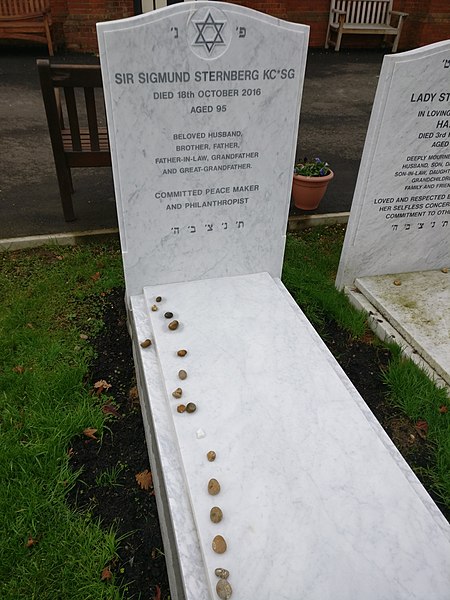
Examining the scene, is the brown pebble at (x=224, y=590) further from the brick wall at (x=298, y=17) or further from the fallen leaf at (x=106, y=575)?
the brick wall at (x=298, y=17)

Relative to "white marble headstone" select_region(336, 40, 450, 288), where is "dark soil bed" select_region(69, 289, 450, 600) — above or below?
below

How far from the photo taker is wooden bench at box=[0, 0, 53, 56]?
33.1ft

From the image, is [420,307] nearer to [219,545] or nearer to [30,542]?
[219,545]

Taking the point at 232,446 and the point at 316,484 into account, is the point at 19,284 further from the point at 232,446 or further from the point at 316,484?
the point at 316,484

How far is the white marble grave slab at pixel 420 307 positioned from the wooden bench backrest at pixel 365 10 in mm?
10940

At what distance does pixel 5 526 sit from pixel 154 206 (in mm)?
1822

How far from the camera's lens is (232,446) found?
2.06 m

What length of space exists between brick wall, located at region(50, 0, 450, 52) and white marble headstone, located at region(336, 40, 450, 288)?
29.6 ft

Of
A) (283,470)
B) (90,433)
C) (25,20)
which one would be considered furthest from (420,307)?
(25,20)

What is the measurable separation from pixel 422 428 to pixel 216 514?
154 centimetres

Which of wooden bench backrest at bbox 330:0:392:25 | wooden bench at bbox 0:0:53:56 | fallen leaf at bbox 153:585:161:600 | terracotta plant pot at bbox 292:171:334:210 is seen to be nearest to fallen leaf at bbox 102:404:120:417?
fallen leaf at bbox 153:585:161:600

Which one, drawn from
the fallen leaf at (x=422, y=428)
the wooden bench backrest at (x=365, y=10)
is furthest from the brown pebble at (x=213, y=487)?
the wooden bench backrest at (x=365, y=10)

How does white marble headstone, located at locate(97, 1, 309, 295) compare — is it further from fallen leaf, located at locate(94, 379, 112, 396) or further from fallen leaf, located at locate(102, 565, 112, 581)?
fallen leaf, located at locate(102, 565, 112, 581)

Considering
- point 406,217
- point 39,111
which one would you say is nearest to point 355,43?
point 39,111
